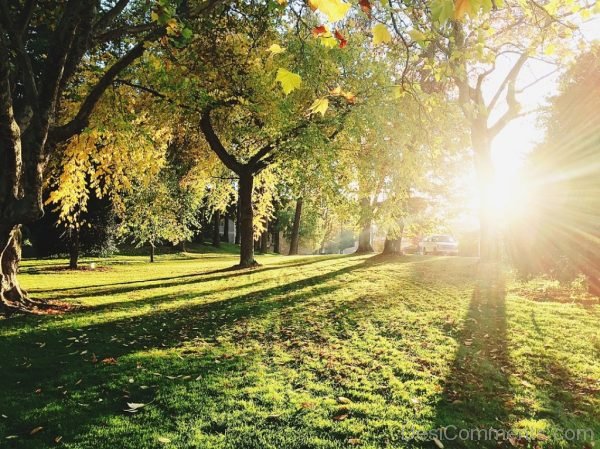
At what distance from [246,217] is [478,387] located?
54.6 ft

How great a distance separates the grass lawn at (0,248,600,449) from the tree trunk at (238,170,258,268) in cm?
906

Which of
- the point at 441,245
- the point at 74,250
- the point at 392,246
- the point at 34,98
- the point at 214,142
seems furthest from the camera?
the point at 441,245

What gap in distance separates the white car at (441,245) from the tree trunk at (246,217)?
23.1 meters

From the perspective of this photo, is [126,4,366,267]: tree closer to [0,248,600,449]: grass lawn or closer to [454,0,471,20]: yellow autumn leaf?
[0,248,600,449]: grass lawn

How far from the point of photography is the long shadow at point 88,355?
490 cm

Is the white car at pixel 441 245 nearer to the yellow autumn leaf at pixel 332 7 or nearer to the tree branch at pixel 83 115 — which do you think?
the tree branch at pixel 83 115

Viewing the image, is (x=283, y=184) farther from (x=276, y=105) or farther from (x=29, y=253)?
(x=29, y=253)

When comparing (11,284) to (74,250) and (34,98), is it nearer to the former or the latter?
(34,98)

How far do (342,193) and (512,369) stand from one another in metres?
14.3

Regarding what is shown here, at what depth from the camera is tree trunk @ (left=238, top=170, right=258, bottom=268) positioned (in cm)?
2064

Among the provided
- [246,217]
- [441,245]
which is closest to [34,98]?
[246,217]

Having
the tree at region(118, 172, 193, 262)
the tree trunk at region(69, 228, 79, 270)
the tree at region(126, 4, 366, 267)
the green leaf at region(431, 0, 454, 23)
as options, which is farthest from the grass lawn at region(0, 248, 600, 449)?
the tree at region(118, 172, 193, 262)

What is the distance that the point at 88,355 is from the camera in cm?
709

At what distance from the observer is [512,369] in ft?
20.6
